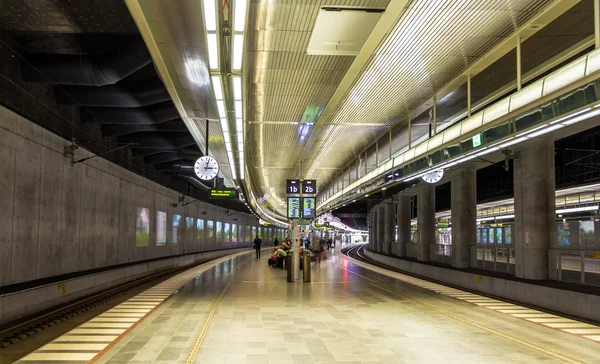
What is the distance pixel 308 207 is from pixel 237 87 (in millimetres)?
12050

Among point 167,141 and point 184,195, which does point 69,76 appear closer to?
point 167,141

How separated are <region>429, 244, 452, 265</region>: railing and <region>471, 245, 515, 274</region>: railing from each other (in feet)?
10.1

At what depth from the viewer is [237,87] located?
963 centimetres

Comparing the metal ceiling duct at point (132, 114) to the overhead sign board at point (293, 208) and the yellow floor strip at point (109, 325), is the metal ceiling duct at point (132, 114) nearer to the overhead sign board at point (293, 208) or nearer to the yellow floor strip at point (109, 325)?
the overhead sign board at point (293, 208)

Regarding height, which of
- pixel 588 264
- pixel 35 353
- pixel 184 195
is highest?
pixel 184 195

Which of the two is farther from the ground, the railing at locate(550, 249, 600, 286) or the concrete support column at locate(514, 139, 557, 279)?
the concrete support column at locate(514, 139, 557, 279)

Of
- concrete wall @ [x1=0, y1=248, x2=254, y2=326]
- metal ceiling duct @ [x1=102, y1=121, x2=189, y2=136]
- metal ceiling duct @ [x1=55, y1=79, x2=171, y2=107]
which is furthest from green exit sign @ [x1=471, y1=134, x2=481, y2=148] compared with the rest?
metal ceiling duct @ [x1=102, y1=121, x2=189, y2=136]

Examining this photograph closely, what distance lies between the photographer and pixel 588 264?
13258 mm

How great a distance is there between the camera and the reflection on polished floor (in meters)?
7.79

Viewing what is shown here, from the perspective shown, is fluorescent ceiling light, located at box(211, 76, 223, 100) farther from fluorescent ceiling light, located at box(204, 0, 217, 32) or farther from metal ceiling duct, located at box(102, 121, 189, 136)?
metal ceiling duct, located at box(102, 121, 189, 136)

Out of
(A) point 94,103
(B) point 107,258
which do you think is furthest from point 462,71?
(B) point 107,258

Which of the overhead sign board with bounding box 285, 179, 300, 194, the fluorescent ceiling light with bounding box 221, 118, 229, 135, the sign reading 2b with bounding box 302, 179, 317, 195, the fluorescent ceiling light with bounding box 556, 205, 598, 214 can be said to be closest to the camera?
the fluorescent ceiling light with bounding box 221, 118, 229, 135

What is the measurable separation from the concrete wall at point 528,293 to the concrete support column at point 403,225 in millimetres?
11766

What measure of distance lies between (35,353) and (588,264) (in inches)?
476
